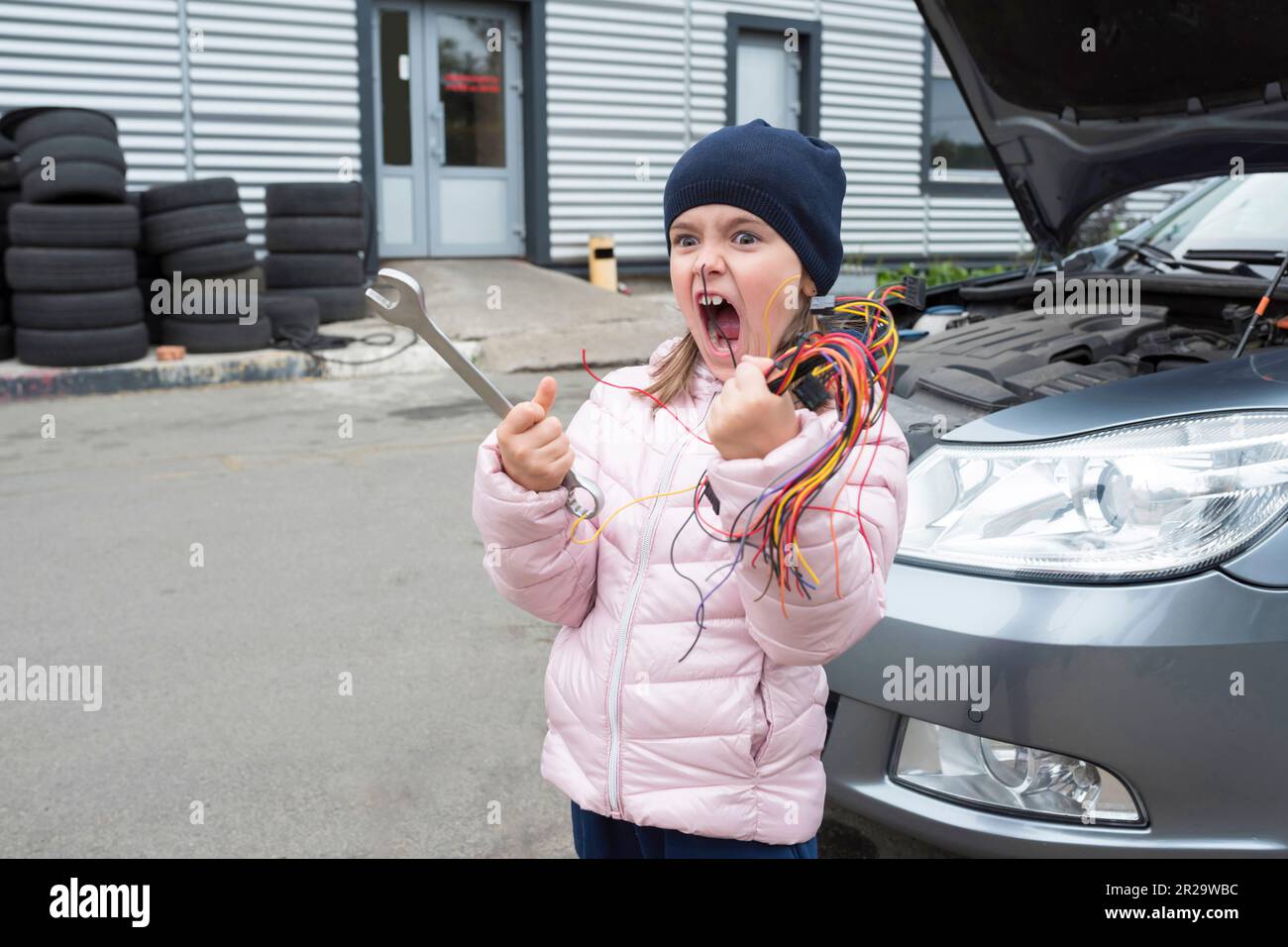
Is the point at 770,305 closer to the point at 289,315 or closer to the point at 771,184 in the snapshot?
the point at 771,184

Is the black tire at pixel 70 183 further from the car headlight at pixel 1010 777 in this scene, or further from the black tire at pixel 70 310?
the car headlight at pixel 1010 777

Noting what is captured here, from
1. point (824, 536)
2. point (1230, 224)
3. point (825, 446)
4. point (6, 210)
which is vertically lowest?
point (824, 536)

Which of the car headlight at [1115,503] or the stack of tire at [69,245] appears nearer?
the car headlight at [1115,503]

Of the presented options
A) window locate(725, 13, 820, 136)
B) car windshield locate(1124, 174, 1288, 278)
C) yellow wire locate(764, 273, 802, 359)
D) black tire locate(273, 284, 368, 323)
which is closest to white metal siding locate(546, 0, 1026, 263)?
window locate(725, 13, 820, 136)

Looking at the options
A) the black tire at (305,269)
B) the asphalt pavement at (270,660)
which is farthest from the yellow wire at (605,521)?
the black tire at (305,269)

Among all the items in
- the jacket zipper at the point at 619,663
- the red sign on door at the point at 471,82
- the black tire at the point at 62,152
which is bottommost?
the jacket zipper at the point at 619,663

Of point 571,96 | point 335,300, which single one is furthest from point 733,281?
point 571,96

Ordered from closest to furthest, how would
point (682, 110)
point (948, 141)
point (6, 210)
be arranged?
point (6, 210)
point (682, 110)
point (948, 141)

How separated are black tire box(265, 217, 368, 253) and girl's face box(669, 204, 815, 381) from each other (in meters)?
8.52

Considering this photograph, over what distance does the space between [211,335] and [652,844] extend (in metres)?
7.96

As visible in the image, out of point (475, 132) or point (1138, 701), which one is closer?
point (1138, 701)

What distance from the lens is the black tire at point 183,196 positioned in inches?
339

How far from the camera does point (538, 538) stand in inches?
59.9

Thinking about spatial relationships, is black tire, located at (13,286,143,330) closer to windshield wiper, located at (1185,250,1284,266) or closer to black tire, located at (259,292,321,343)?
black tire, located at (259,292,321,343)
